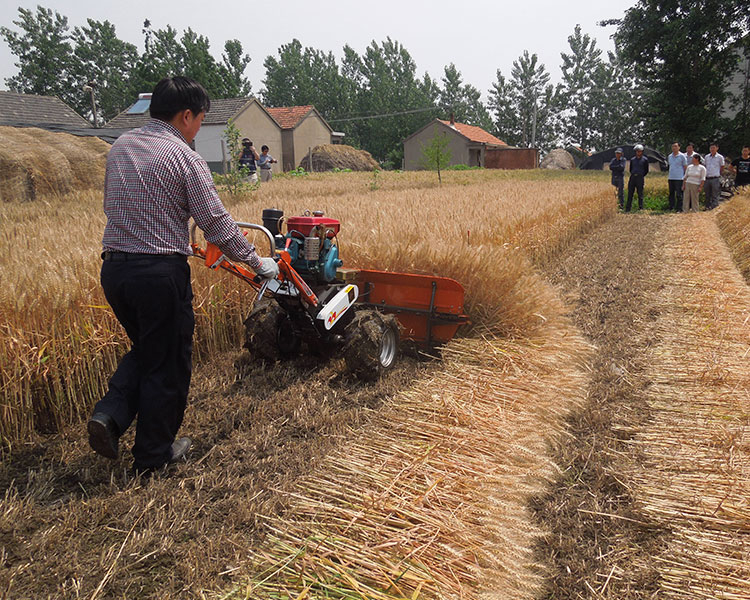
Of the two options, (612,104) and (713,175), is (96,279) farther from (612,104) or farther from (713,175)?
(612,104)

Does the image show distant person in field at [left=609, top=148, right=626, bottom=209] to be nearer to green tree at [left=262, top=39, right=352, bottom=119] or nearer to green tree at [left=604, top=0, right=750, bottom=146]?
green tree at [left=604, top=0, right=750, bottom=146]

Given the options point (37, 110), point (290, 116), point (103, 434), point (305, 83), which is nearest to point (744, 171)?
point (103, 434)

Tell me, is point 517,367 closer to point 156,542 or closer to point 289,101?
point 156,542

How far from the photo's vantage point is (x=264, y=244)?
208 inches

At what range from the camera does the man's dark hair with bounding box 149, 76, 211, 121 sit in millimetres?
2809

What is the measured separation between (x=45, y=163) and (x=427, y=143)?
5264 centimetres

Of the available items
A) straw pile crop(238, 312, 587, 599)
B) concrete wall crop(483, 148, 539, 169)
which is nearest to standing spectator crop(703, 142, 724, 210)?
straw pile crop(238, 312, 587, 599)

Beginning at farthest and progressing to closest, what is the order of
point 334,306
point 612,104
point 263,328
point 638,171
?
point 612,104 → point 638,171 → point 263,328 → point 334,306

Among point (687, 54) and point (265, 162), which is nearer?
point (265, 162)

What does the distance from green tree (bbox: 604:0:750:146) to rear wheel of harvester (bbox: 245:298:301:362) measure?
26.6 metres

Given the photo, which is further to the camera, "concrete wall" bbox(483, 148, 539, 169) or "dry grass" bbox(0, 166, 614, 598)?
"concrete wall" bbox(483, 148, 539, 169)

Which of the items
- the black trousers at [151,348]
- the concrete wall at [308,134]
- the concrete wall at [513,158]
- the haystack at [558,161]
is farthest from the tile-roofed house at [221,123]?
the black trousers at [151,348]

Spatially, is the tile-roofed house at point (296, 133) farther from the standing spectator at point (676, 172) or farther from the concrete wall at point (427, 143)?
the standing spectator at point (676, 172)

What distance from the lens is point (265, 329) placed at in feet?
13.4
